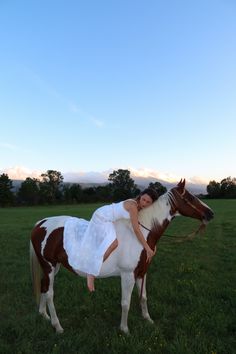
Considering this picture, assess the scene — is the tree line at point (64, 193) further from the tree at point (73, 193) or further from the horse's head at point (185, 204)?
the horse's head at point (185, 204)

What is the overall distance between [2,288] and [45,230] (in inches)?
→ 115

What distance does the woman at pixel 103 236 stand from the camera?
5508 millimetres

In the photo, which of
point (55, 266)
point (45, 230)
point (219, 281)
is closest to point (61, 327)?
point (55, 266)

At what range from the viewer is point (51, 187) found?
107812mm

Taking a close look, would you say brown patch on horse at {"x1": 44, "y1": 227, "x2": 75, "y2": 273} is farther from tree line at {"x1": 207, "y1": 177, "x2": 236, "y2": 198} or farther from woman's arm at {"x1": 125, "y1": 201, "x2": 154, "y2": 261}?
tree line at {"x1": 207, "y1": 177, "x2": 236, "y2": 198}

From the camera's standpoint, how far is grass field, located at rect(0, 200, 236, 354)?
17.2ft

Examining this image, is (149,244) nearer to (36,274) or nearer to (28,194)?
(36,274)

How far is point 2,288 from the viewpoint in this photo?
27.4ft

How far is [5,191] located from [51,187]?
2105 centimetres

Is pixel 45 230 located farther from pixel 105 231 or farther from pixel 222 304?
pixel 222 304

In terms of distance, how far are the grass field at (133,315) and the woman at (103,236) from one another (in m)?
0.93

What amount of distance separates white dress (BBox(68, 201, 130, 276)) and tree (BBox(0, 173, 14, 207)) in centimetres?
8333

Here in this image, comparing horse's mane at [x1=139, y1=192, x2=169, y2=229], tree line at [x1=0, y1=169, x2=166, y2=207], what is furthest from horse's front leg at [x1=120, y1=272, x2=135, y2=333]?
tree line at [x1=0, y1=169, x2=166, y2=207]

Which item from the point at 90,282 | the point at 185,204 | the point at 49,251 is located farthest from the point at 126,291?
the point at 185,204
